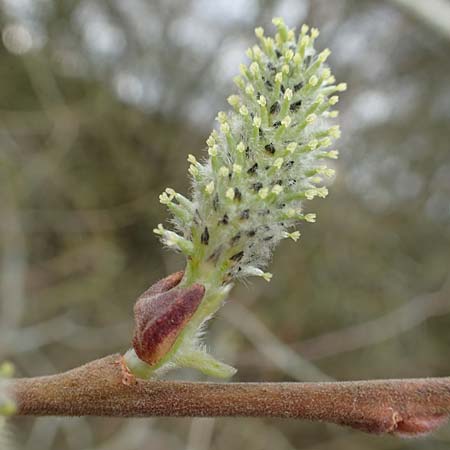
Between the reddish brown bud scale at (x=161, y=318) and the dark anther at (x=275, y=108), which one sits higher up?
the dark anther at (x=275, y=108)

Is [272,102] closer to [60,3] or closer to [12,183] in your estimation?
[12,183]

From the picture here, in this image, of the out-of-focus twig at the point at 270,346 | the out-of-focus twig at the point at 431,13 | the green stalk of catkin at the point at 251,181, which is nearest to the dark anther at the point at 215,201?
the green stalk of catkin at the point at 251,181

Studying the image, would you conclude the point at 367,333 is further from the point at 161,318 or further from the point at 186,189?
the point at 161,318

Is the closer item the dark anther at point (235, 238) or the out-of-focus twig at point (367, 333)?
the dark anther at point (235, 238)

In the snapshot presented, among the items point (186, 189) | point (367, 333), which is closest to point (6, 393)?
point (186, 189)

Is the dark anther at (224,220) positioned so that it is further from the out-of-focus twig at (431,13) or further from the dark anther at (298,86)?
the out-of-focus twig at (431,13)

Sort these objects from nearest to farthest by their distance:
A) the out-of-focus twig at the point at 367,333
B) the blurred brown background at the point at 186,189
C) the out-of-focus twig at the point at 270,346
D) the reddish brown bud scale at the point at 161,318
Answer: the reddish brown bud scale at the point at 161,318
the out-of-focus twig at the point at 270,346
the blurred brown background at the point at 186,189
the out-of-focus twig at the point at 367,333

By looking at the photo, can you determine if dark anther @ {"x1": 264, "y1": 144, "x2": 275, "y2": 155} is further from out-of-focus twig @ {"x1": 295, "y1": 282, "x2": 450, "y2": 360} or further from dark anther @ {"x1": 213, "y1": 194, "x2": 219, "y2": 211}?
out-of-focus twig @ {"x1": 295, "y1": 282, "x2": 450, "y2": 360}

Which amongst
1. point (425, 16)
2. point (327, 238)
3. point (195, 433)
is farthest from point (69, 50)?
point (425, 16)
